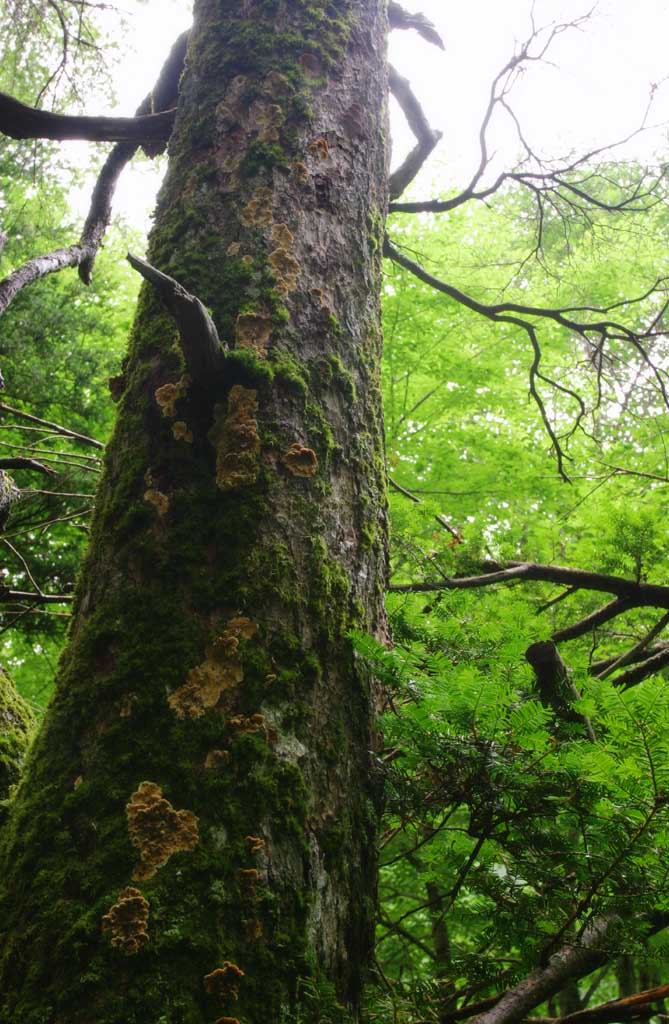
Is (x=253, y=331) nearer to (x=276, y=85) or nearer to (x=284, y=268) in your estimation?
Result: (x=284, y=268)

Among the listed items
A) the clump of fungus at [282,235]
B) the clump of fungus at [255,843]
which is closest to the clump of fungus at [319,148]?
the clump of fungus at [282,235]

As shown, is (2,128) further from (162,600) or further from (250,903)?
(250,903)

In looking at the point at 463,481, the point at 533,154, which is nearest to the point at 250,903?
the point at 533,154

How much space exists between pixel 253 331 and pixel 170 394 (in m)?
0.26

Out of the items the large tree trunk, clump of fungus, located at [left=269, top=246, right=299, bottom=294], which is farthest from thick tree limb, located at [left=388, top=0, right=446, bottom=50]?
clump of fungus, located at [left=269, top=246, right=299, bottom=294]

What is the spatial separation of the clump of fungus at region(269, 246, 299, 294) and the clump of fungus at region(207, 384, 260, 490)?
0.34 m

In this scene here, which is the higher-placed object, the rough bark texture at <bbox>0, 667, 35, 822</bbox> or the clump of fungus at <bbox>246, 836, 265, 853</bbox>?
the rough bark texture at <bbox>0, 667, 35, 822</bbox>

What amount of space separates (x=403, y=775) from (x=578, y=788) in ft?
1.10

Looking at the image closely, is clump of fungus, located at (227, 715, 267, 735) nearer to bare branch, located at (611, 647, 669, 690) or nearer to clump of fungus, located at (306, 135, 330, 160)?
bare branch, located at (611, 647, 669, 690)

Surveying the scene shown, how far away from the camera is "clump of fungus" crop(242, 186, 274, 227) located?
1.87 meters

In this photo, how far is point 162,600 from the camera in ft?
4.63

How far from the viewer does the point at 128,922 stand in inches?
41.6

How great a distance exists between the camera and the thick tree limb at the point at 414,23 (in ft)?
12.6

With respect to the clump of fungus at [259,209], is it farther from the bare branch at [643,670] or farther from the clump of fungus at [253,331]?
the bare branch at [643,670]
